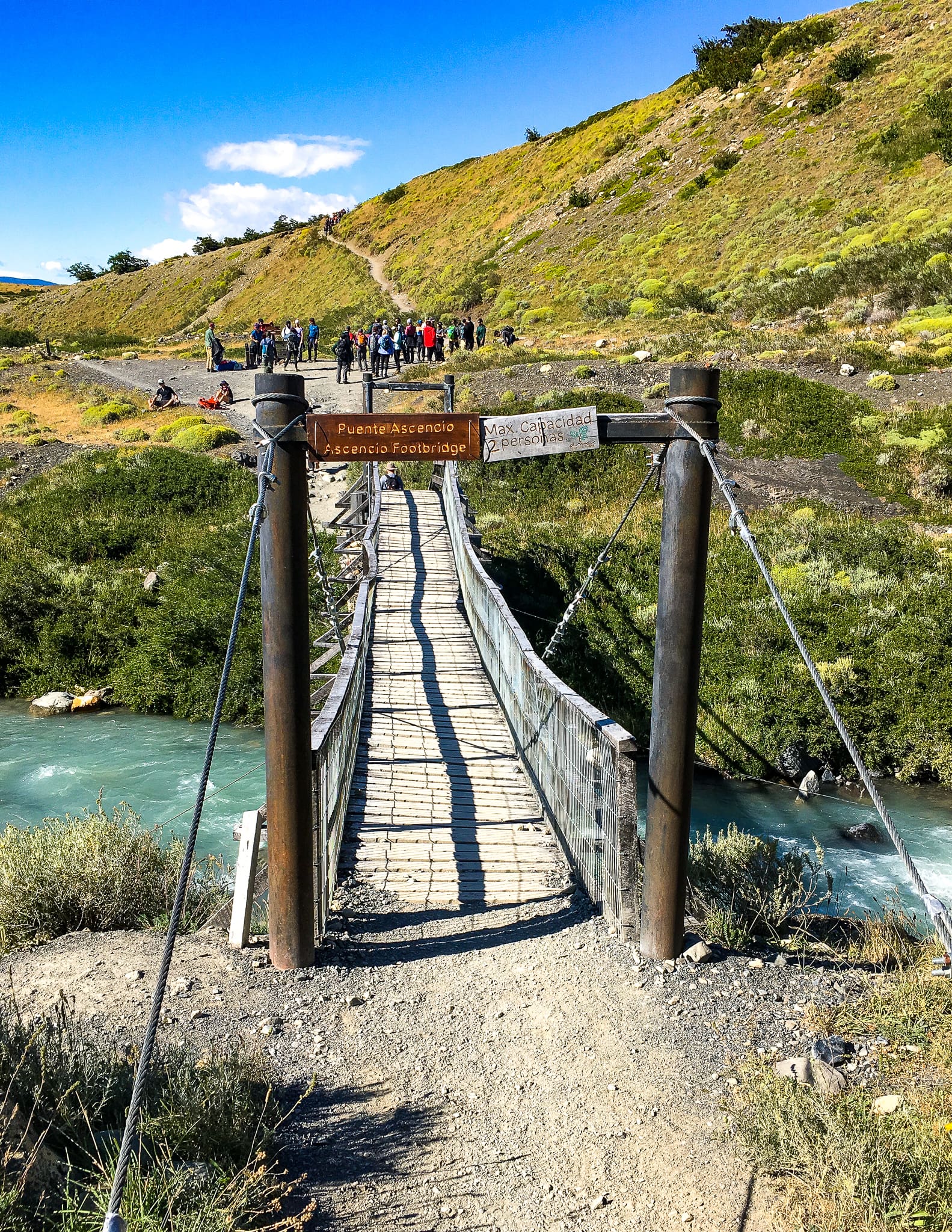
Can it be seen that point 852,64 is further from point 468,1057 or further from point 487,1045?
point 468,1057

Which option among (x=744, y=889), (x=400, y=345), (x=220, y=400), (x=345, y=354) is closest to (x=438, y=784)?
(x=744, y=889)

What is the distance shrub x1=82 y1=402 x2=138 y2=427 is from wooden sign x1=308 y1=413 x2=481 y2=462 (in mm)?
29409

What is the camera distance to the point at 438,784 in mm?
8336

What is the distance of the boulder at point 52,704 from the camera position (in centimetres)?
1666

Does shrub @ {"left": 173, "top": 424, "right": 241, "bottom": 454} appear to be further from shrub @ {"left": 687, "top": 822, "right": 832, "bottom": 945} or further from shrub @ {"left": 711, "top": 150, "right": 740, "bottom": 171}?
shrub @ {"left": 711, "top": 150, "right": 740, "bottom": 171}

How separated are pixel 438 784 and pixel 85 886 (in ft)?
10.1

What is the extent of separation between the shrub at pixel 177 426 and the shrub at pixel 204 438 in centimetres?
44

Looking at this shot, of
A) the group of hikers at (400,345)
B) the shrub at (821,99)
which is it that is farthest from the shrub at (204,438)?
the shrub at (821,99)

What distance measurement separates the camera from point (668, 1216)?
3625 millimetres

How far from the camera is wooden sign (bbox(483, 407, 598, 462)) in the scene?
17.5ft

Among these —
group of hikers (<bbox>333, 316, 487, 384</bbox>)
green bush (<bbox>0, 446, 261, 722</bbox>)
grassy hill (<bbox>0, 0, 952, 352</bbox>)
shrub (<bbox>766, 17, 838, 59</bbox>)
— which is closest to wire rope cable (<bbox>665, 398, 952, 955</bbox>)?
green bush (<bbox>0, 446, 261, 722</bbox>)

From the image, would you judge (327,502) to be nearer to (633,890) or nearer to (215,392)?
→ (215,392)

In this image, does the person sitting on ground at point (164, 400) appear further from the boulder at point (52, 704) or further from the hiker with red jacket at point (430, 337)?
→ the boulder at point (52, 704)

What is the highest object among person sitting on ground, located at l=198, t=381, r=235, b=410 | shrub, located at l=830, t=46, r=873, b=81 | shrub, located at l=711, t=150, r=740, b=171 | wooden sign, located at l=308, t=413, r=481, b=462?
shrub, located at l=830, t=46, r=873, b=81
